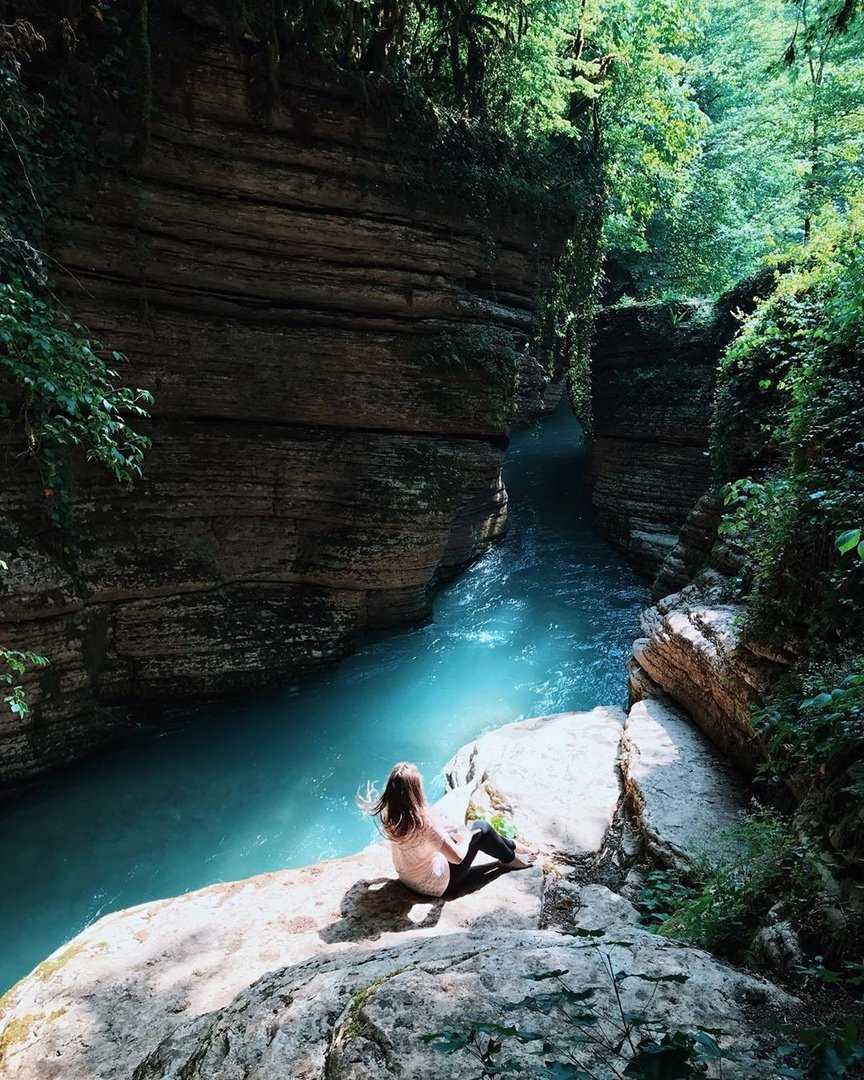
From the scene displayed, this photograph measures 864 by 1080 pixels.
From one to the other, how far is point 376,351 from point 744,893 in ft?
25.1

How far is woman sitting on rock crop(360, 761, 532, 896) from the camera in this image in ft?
13.1

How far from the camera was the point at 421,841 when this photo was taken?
4.01 m

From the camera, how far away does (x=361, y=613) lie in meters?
9.70

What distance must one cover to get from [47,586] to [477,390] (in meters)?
6.39

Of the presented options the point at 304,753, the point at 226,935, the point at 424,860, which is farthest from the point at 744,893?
the point at 304,753

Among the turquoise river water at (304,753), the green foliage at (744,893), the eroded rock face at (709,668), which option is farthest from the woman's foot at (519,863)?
the turquoise river water at (304,753)

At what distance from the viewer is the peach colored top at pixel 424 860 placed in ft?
13.2

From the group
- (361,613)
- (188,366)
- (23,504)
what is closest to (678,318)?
(361,613)

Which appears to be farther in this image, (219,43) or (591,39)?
(591,39)

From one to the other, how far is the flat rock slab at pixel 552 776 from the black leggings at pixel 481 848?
25.3 inches

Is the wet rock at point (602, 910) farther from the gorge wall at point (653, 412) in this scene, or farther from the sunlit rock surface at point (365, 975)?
the gorge wall at point (653, 412)

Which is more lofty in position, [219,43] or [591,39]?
[591,39]

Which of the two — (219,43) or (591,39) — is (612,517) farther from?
(219,43)

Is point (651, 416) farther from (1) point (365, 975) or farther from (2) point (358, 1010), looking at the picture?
(2) point (358, 1010)
